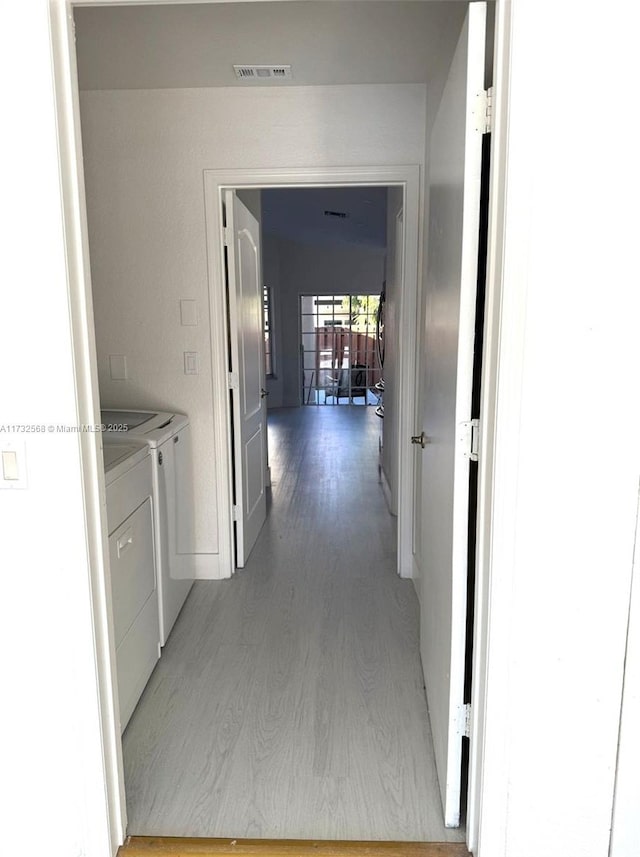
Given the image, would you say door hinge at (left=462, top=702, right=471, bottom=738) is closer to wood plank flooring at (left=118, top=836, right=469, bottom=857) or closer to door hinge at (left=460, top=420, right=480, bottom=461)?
wood plank flooring at (left=118, top=836, right=469, bottom=857)

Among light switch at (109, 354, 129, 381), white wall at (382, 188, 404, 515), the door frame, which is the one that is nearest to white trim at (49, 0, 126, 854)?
the door frame

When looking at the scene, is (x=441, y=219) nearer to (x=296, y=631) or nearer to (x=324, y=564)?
(x=296, y=631)

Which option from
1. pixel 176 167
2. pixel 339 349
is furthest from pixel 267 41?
pixel 339 349

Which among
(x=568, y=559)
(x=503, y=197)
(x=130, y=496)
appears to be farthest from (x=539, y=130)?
(x=130, y=496)

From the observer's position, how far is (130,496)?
2150mm

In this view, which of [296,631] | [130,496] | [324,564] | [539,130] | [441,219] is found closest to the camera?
[539,130]

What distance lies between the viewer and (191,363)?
10.5 feet

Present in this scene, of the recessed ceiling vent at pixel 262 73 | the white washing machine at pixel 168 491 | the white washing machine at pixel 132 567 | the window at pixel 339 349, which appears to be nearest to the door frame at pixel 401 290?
the white washing machine at pixel 168 491

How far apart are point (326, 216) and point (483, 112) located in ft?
21.1

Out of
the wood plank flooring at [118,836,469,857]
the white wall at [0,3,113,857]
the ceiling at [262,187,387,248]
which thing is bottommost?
the wood plank flooring at [118,836,469,857]

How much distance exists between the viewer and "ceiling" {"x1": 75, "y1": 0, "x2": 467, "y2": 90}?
86.0 inches

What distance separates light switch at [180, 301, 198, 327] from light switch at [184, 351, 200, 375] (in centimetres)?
15

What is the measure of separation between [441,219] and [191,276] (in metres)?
1.65

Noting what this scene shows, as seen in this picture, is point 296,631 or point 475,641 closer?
point 475,641
